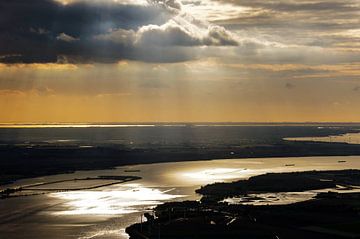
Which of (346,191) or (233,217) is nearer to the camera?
(233,217)

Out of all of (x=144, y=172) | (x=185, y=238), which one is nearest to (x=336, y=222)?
(x=185, y=238)

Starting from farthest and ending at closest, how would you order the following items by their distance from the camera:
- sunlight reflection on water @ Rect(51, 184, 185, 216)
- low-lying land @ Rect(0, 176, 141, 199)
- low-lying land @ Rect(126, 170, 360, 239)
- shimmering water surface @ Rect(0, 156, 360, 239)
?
low-lying land @ Rect(0, 176, 141, 199) < sunlight reflection on water @ Rect(51, 184, 185, 216) < shimmering water surface @ Rect(0, 156, 360, 239) < low-lying land @ Rect(126, 170, 360, 239)

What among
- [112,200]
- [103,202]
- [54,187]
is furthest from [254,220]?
[54,187]

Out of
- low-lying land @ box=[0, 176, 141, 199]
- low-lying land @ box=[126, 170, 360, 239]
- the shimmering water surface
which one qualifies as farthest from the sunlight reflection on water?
low-lying land @ box=[126, 170, 360, 239]

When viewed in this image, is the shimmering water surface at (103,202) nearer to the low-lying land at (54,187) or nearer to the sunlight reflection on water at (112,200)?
the sunlight reflection on water at (112,200)

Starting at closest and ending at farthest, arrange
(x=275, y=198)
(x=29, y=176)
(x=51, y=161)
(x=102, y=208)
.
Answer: (x=102, y=208)
(x=275, y=198)
(x=29, y=176)
(x=51, y=161)

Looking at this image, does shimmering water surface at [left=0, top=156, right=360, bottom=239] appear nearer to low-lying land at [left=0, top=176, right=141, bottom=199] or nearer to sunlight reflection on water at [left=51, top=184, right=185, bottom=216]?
sunlight reflection on water at [left=51, top=184, right=185, bottom=216]

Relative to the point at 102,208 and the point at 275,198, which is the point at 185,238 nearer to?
the point at 102,208
